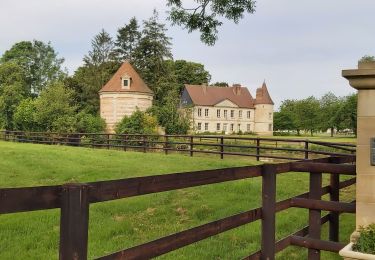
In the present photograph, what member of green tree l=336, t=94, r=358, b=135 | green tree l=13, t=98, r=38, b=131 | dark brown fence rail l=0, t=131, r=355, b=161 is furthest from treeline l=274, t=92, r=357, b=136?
dark brown fence rail l=0, t=131, r=355, b=161

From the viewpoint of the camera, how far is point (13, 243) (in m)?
5.36

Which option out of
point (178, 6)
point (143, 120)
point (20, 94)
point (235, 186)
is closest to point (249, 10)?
point (178, 6)

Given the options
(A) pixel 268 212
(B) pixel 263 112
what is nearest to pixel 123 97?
(B) pixel 263 112

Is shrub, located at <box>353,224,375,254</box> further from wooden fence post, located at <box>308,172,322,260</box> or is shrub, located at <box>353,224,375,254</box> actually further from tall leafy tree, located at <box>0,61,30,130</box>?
tall leafy tree, located at <box>0,61,30,130</box>

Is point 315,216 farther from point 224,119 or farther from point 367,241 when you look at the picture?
point 224,119

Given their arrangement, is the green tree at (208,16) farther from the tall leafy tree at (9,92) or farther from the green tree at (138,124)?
the tall leafy tree at (9,92)

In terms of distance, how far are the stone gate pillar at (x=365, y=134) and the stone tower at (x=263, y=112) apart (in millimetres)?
84336

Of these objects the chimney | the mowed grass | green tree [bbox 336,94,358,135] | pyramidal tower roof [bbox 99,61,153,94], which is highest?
the chimney

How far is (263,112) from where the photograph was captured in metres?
87.4

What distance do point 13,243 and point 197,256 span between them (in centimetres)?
234

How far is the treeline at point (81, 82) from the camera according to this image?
1714 inches

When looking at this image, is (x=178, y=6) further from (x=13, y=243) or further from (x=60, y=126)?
(x=60, y=126)

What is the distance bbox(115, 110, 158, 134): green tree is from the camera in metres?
41.4

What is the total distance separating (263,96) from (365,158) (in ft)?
283
